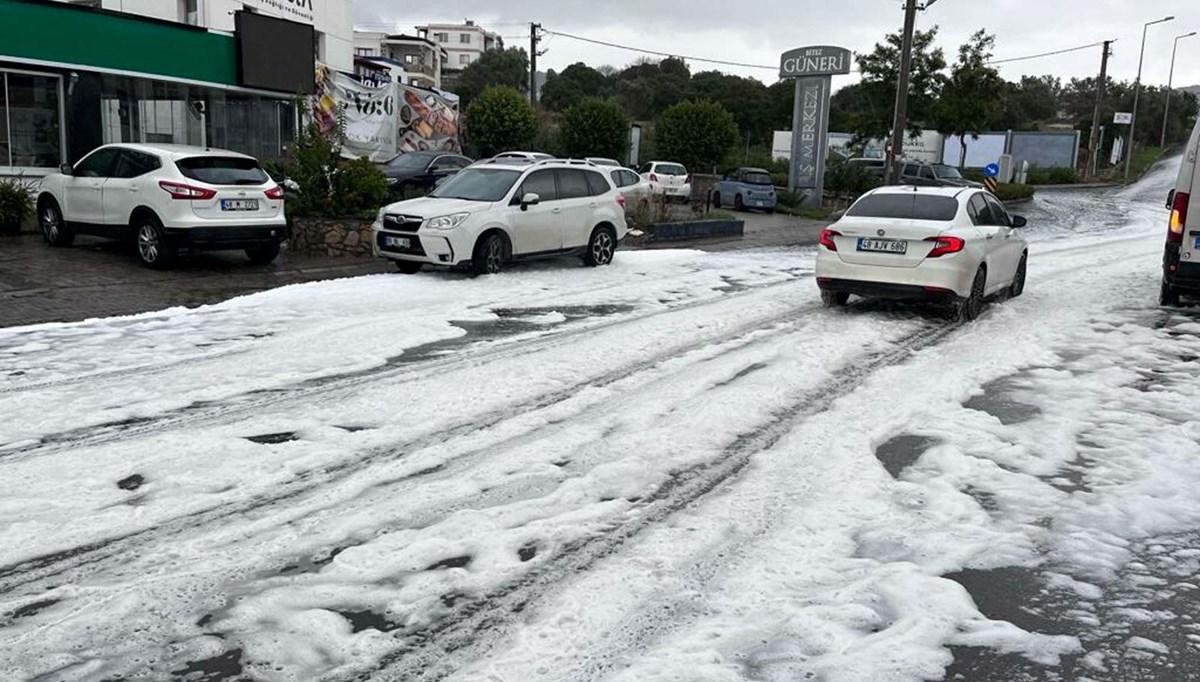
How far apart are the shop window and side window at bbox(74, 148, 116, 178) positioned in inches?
300

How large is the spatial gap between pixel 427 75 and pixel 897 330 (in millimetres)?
99097

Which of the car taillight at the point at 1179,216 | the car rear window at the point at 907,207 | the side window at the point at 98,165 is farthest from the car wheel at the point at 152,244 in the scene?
the car taillight at the point at 1179,216

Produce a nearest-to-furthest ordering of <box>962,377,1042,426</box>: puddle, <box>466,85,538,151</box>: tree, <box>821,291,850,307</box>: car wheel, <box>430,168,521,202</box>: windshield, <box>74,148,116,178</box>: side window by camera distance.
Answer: <box>962,377,1042,426</box>: puddle < <box>821,291,850,307</box>: car wheel < <box>74,148,116,178</box>: side window < <box>430,168,521,202</box>: windshield < <box>466,85,538,151</box>: tree

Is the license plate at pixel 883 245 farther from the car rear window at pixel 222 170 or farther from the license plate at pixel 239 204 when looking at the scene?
the car rear window at pixel 222 170

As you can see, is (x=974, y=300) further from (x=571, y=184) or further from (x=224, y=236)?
(x=224, y=236)

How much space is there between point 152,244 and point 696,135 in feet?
90.0

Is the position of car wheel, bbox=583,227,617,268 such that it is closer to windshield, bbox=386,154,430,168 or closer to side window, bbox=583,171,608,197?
side window, bbox=583,171,608,197

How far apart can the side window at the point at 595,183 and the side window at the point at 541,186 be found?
2.79 feet

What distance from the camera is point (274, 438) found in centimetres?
633

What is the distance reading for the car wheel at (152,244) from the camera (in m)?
13.1

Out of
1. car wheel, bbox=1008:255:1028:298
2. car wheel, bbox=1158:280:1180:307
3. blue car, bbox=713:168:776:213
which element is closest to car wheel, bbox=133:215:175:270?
car wheel, bbox=1008:255:1028:298

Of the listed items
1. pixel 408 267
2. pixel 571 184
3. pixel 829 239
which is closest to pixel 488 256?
pixel 408 267

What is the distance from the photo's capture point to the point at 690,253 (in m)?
18.9

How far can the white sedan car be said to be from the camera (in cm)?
1100
